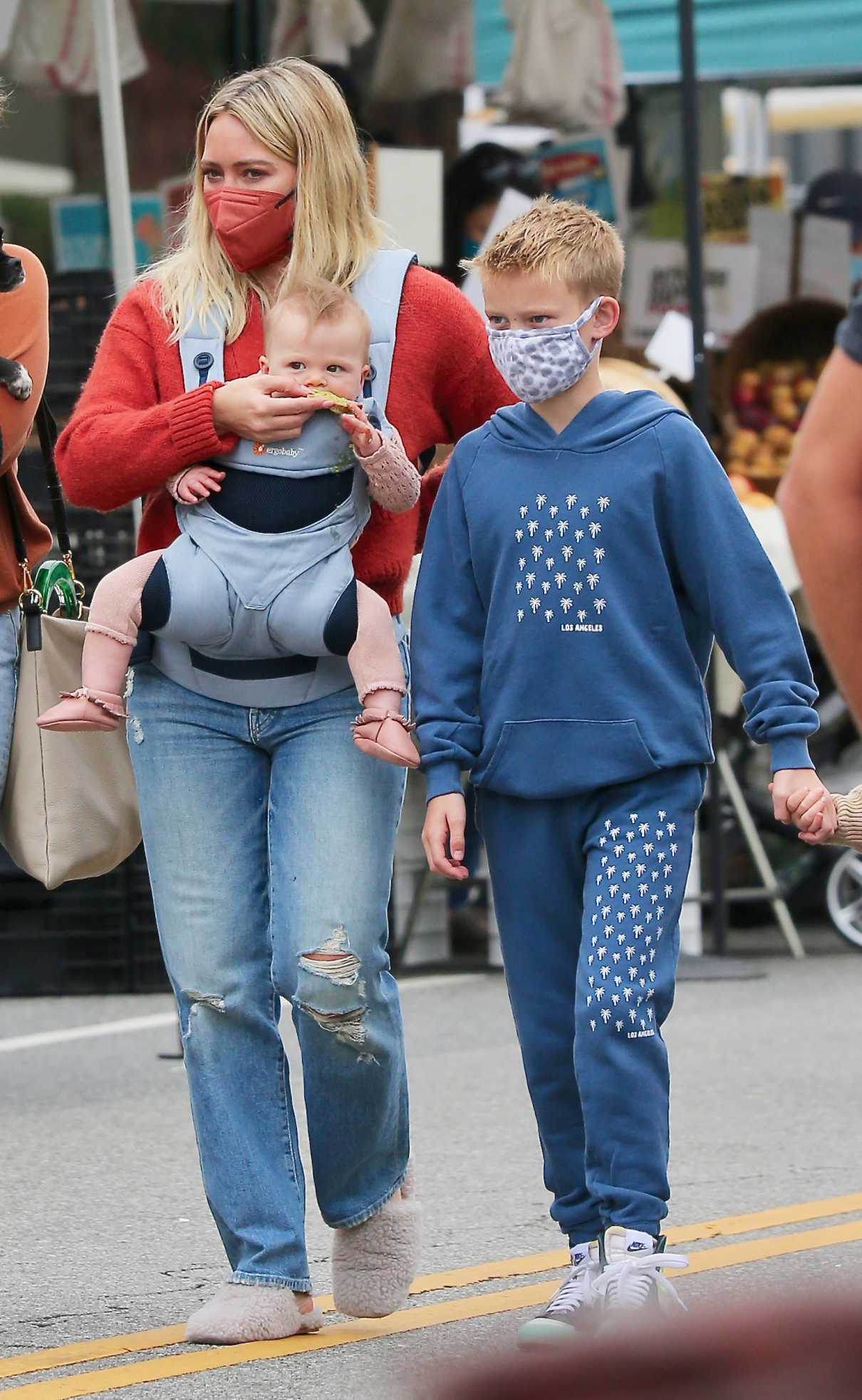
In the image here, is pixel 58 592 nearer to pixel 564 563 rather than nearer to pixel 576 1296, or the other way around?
pixel 564 563

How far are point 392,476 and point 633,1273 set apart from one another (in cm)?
121

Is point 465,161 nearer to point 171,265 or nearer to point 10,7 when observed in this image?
point 10,7

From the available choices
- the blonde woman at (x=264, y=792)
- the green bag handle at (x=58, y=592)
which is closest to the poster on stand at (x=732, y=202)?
the green bag handle at (x=58, y=592)

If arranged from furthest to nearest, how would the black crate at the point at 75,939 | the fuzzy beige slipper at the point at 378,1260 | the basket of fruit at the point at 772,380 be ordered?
the basket of fruit at the point at 772,380 → the black crate at the point at 75,939 → the fuzzy beige slipper at the point at 378,1260

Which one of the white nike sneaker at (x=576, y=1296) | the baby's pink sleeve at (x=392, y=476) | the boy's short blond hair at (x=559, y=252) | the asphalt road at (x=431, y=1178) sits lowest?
the asphalt road at (x=431, y=1178)

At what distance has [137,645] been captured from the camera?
3.54m

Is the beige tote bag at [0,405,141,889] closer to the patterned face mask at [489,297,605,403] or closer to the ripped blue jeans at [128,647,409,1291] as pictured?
the ripped blue jeans at [128,647,409,1291]

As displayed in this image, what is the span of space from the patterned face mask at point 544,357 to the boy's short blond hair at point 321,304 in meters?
0.21

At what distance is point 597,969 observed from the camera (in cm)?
338

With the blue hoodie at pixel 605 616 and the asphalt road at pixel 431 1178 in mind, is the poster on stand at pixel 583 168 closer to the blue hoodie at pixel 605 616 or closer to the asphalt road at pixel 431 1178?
the asphalt road at pixel 431 1178

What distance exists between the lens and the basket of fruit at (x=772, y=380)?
9875mm

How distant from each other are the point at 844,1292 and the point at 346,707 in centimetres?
270

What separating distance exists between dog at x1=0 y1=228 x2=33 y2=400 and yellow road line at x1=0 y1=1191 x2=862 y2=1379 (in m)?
1.67

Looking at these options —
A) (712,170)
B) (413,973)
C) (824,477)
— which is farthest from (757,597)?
(712,170)
